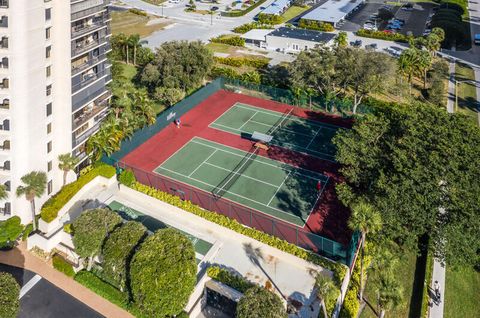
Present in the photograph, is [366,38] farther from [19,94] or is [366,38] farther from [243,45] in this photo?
[19,94]

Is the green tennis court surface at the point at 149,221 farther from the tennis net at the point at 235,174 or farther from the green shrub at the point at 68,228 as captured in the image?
the tennis net at the point at 235,174

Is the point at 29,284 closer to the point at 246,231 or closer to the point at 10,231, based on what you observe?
the point at 10,231

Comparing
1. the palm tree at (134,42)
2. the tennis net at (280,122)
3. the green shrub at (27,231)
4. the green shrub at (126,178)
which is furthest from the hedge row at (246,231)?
the palm tree at (134,42)

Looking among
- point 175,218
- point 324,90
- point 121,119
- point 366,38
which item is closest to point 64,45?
point 121,119

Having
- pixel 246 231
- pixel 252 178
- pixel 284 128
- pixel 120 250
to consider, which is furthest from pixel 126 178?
pixel 284 128

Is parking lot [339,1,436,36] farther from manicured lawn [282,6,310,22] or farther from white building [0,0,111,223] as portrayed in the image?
white building [0,0,111,223]

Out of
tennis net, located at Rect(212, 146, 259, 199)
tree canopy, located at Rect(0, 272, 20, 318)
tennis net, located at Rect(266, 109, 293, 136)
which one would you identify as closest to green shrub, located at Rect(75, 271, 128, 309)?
tree canopy, located at Rect(0, 272, 20, 318)
